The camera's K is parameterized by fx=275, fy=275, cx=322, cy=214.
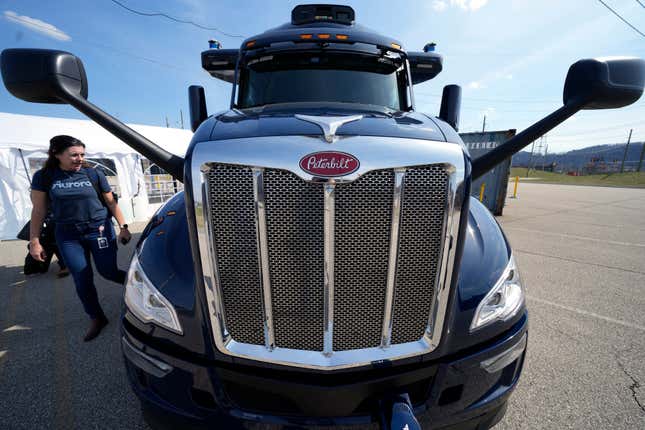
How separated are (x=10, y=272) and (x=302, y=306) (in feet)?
22.7

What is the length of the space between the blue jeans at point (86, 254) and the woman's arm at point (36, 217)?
0.79ft

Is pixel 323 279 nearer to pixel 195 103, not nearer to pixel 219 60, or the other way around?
pixel 195 103

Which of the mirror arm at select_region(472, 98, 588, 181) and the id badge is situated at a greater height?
the mirror arm at select_region(472, 98, 588, 181)

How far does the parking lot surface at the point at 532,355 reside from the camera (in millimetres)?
2020

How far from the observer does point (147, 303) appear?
1.41m

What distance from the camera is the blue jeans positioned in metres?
2.88

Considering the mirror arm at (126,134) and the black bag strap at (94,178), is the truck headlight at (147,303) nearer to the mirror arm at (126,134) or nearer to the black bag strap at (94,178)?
the mirror arm at (126,134)

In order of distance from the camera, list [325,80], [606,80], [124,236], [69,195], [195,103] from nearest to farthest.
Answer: [606,80], [325,80], [69,195], [195,103], [124,236]

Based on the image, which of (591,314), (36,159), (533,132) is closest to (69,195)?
(533,132)

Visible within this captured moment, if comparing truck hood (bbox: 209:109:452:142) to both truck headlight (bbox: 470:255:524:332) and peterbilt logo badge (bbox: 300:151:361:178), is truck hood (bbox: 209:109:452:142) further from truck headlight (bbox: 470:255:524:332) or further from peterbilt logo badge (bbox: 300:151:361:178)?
truck headlight (bbox: 470:255:524:332)

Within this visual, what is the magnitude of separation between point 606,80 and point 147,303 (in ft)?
A: 8.58

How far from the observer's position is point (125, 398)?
2.17 metres

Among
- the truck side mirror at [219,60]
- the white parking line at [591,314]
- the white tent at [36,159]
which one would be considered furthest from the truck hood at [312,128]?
the white tent at [36,159]

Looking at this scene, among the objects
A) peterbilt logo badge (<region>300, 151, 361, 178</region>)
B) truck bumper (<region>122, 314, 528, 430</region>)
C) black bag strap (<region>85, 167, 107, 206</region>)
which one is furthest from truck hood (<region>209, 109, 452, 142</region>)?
black bag strap (<region>85, 167, 107, 206</region>)
